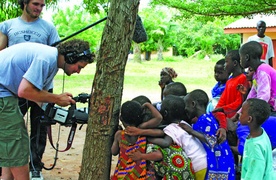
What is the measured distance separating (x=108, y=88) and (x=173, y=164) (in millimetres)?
829

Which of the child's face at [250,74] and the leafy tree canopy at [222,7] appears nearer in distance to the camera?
the child's face at [250,74]

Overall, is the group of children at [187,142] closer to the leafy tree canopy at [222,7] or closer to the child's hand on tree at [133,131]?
the child's hand on tree at [133,131]

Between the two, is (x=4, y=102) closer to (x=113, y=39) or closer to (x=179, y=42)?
(x=113, y=39)

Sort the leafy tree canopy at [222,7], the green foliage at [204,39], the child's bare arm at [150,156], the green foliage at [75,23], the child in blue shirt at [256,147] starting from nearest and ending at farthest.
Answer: the child in blue shirt at [256,147]
the child's bare arm at [150,156]
the leafy tree canopy at [222,7]
the green foliage at [75,23]
the green foliage at [204,39]

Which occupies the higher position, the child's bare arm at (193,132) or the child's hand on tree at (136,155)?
the child's bare arm at (193,132)

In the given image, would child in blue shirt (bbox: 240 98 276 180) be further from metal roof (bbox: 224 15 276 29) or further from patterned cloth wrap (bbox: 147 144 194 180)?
metal roof (bbox: 224 15 276 29)

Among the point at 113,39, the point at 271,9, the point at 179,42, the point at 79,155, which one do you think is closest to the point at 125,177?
the point at 113,39

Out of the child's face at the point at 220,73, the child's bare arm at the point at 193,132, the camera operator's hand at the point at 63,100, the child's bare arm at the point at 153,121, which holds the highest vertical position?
the child's face at the point at 220,73

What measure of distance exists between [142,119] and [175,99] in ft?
1.10

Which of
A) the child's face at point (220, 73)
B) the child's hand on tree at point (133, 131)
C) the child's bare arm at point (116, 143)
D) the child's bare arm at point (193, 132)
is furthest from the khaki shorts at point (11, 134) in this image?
the child's face at point (220, 73)

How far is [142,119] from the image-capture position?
166 inches

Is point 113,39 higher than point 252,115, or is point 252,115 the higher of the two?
point 113,39

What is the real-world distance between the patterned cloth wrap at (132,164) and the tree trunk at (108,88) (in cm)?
12

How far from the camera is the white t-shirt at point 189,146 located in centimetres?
416
